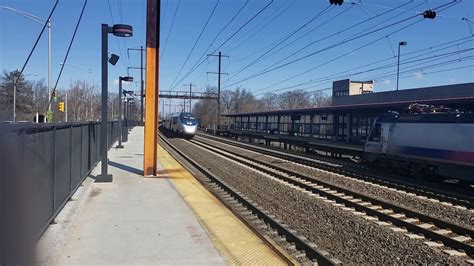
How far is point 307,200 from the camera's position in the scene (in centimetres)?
1255

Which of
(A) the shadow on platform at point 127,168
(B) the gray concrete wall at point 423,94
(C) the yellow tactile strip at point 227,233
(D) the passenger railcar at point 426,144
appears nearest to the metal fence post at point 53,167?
(C) the yellow tactile strip at point 227,233

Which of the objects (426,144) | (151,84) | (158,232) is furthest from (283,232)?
(426,144)

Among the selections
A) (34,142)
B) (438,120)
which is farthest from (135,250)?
(438,120)

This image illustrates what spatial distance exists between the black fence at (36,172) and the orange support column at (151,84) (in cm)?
183

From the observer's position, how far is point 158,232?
7.51 metres

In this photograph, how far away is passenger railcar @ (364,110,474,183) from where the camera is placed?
15.9 meters

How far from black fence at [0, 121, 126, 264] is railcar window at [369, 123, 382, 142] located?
13483mm

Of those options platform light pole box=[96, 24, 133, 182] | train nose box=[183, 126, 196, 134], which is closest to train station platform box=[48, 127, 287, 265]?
platform light pole box=[96, 24, 133, 182]

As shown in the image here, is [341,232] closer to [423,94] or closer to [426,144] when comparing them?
[426,144]

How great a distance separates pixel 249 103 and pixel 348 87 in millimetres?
43375

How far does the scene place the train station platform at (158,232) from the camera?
20.2ft

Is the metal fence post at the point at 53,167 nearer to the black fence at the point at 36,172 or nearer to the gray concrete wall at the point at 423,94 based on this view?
the black fence at the point at 36,172

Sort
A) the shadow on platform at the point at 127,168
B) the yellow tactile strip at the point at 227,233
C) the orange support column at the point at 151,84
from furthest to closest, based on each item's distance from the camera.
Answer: the shadow on platform at the point at 127,168
the orange support column at the point at 151,84
the yellow tactile strip at the point at 227,233

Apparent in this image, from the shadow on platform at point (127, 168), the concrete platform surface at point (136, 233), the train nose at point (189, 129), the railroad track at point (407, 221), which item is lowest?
the railroad track at point (407, 221)
